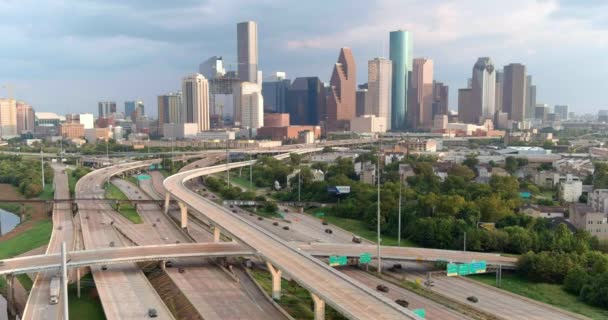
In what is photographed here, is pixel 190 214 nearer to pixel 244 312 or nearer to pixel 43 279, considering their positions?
pixel 43 279

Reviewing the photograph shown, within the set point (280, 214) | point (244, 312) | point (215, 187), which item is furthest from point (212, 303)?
point (215, 187)

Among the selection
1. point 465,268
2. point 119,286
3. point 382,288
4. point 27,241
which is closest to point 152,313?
point 119,286

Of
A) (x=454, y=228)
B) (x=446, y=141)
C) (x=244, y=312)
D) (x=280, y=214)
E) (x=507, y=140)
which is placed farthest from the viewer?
(x=446, y=141)

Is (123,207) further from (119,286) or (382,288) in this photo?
(382,288)

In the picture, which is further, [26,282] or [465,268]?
[26,282]

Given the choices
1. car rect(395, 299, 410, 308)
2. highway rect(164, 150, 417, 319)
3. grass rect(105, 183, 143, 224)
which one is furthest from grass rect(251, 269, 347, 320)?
grass rect(105, 183, 143, 224)

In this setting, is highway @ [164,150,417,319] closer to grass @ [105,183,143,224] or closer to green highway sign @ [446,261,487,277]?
green highway sign @ [446,261,487,277]
